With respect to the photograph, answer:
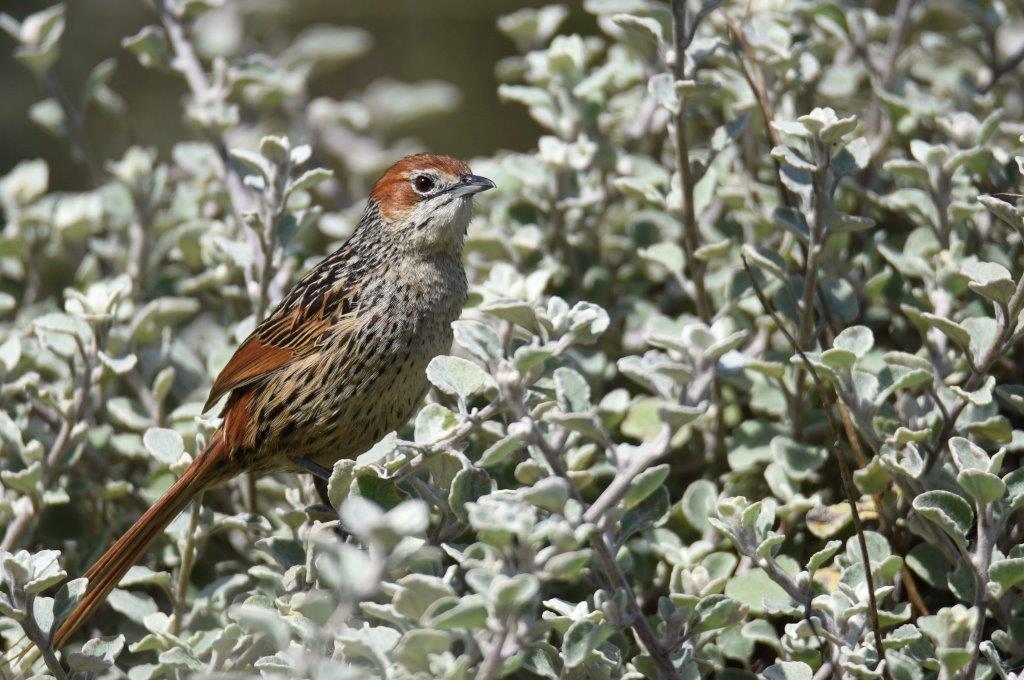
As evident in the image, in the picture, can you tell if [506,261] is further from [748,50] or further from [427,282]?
[748,50]

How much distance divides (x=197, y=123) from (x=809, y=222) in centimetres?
190

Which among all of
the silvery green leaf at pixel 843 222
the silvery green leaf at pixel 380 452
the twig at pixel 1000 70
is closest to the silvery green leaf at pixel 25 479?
the silvery green leaf at pixel 380 452

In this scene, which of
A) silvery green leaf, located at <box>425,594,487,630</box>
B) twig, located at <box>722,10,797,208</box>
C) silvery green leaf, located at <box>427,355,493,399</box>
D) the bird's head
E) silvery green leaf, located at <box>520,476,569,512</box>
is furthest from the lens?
the bird's head

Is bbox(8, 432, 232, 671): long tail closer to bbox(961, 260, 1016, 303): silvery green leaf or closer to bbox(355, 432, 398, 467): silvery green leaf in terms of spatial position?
bbox(355, 432, 398, 467): silvery green leaf

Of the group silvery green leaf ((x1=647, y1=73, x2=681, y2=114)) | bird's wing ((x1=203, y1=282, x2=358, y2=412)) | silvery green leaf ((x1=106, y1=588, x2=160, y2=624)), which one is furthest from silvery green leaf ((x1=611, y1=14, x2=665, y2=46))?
silvery green leaf ((x1=106, y1=588, x2=160, y2=624))

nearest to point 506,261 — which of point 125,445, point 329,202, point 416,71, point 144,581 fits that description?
point 125,445

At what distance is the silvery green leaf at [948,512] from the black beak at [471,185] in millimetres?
1640

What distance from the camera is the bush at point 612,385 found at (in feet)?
7.14

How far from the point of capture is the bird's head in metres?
3.46

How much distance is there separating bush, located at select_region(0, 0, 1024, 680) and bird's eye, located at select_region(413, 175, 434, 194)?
20cm

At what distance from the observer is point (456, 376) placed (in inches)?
93.7

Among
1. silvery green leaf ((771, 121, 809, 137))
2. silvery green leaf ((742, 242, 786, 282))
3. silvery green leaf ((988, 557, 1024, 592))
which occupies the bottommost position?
silvery green leaf ((988, 557, 1024, 592))

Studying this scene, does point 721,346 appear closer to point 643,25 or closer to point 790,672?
point 790,672

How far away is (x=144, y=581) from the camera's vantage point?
272 centimetres
